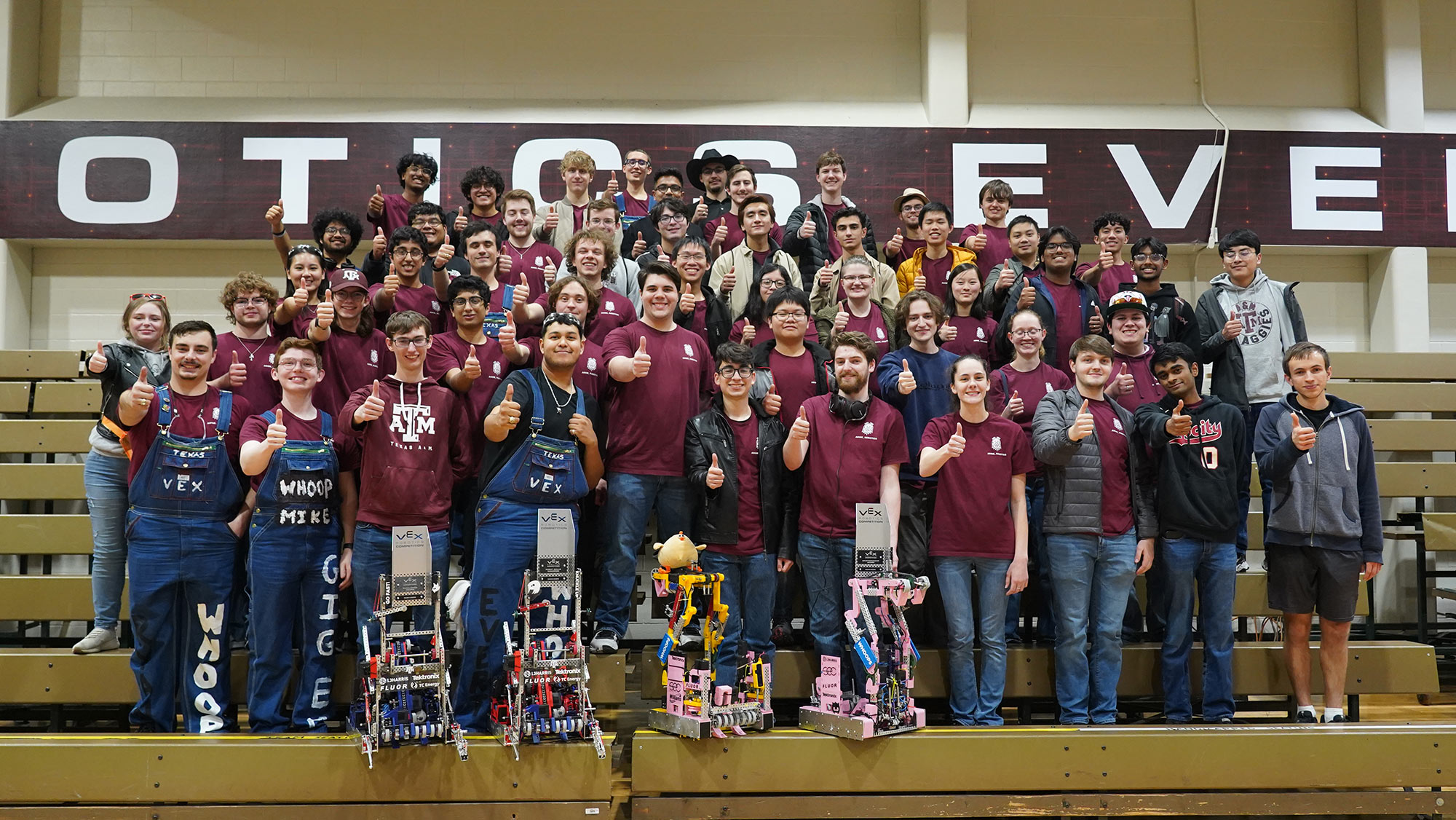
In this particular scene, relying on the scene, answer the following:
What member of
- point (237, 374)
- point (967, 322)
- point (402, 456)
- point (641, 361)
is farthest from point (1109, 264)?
point (237, 374)

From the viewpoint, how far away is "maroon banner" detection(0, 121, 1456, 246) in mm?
8047

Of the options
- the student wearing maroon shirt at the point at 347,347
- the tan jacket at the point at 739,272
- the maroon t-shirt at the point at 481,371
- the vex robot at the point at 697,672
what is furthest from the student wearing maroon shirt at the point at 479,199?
the vex robot at the point at 697,672

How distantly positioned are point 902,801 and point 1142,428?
6.40 feet

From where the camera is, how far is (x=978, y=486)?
445cm

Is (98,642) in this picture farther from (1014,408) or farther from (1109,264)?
(1109,264)

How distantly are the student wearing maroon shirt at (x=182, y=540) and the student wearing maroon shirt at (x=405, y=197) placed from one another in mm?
2146

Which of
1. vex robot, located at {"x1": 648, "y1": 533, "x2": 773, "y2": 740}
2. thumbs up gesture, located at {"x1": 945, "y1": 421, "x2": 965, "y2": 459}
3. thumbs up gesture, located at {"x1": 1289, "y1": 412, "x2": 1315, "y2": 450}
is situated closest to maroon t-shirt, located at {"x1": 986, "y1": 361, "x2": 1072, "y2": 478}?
thumbs up gesture, located at {"x1": 945, "y1": 421, "x2": 965, "y2": 459}

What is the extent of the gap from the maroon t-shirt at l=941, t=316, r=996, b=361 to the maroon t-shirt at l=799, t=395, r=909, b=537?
1111 millimetres

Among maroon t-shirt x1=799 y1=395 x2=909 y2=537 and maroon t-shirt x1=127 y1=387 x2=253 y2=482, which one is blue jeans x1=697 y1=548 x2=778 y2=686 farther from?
maroon t-shirt x1=127 y1=387 x2=253 y2=482

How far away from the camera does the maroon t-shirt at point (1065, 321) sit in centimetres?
552

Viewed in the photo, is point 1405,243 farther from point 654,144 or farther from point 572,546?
point 572,546

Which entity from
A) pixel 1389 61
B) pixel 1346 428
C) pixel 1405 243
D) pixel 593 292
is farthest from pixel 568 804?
A: pixel 1389 61

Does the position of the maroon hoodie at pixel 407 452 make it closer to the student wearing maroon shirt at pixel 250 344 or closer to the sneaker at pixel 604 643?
the student wearing maroon shirt at pixel 250 344

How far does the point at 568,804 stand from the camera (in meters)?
3.95
